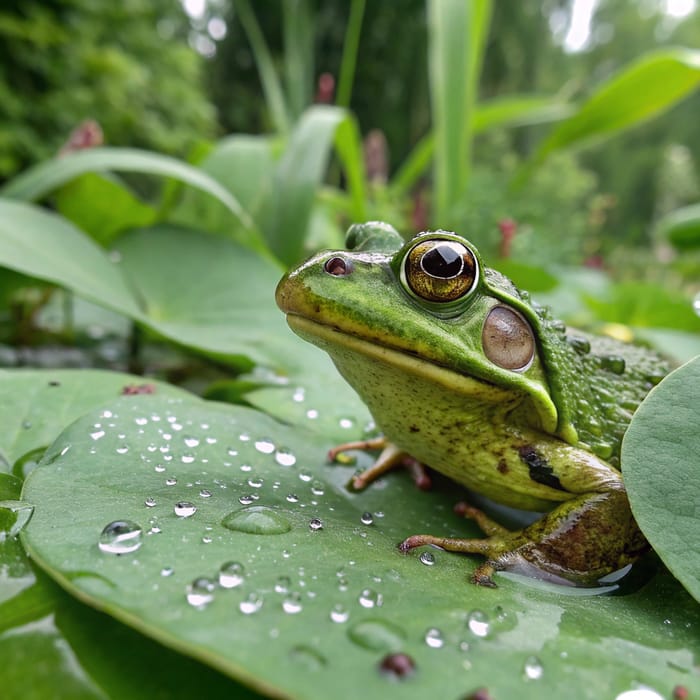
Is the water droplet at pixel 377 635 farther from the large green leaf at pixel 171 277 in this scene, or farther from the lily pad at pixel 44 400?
the large green leaf at pixel 171 277

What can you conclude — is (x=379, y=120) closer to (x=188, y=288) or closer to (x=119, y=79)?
(x=119, y=79)

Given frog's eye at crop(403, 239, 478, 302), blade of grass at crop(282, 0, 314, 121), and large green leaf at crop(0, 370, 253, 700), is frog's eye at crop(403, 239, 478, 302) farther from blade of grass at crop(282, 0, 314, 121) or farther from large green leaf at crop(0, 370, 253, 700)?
blade of grass at crop(282, 0, 314, 121)

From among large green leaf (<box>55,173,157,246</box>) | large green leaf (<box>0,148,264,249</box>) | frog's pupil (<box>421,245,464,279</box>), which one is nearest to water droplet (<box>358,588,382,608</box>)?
frog's pupil (<box>421,245,464,279</box>)

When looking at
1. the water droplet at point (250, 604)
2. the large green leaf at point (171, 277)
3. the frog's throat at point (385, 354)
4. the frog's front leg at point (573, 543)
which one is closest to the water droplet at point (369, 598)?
the water droplet at point (250, 604)

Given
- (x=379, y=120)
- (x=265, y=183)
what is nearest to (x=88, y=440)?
(x=265, y=183)

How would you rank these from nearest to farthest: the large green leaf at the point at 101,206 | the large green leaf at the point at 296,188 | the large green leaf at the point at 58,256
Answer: the large green leaf at the point at 58,256, the large green leaf at the point at 101,206, the large green leaf at the point at 296,188

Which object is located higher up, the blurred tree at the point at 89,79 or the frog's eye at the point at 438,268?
the blurred tree at the point at 89,79
